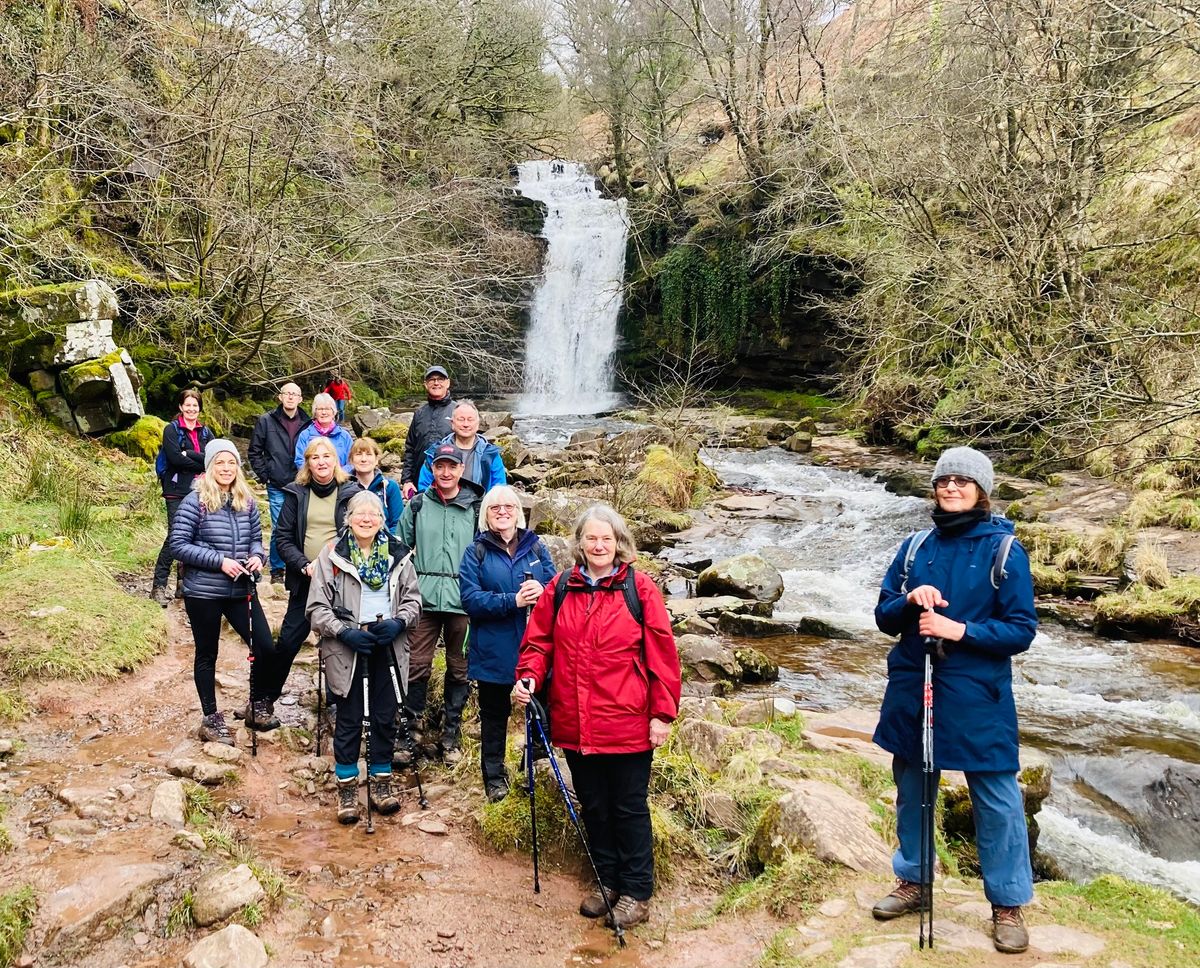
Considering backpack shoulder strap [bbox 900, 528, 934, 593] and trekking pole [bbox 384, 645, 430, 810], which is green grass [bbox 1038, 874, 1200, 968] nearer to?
backpack shoulder strap [bbox 900, 528, 934, 593]

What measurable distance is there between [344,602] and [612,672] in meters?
1.64

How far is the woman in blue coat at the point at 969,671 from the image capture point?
2.90 meters

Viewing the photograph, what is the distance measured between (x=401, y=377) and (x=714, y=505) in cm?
1170

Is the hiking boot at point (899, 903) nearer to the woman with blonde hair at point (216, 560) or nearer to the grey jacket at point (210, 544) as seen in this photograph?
the woman with blonde hair at point (216, 560)

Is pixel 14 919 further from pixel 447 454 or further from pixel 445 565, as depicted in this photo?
pixel 447 454

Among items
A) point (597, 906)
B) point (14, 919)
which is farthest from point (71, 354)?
point (597, 906)

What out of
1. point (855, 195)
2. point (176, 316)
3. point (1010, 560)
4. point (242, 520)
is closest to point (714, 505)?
point (855, 195)

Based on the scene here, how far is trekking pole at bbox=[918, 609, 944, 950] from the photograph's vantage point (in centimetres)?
292

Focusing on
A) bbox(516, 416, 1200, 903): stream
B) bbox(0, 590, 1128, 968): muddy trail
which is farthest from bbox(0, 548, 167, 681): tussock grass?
bbox(516, 416, 1200, 903): stream

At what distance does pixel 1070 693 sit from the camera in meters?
7.06

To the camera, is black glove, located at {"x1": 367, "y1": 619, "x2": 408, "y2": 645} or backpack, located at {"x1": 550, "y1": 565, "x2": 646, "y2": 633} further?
black glove, located at {"x1": 367, "y1": 619, "x2": 408, "y2": 645}

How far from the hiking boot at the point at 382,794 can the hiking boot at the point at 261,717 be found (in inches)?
41.9

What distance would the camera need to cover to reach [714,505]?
1372cm

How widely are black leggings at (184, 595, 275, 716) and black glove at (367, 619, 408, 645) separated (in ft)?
3.38
